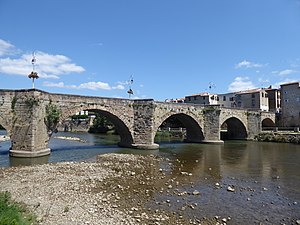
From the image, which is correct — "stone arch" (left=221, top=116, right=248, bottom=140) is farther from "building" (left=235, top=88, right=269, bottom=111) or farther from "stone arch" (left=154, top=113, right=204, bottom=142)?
"building" (left=235, top=88, right=269, bottom=111)

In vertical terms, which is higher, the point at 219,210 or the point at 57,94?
the point at 57,94

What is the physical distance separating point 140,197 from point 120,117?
18.3 meters

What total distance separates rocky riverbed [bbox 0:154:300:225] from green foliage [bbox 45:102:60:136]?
7574 mm

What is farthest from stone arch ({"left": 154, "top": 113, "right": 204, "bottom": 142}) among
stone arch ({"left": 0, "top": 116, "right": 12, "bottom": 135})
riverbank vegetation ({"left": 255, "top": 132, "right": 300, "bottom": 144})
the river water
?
stone arch ({"left": 0, "top": 116, "right": 12, "bottom": 135})

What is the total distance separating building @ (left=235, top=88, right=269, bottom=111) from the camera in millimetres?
66688

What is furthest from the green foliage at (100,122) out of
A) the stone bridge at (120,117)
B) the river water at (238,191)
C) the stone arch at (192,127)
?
the river water at (238,191)

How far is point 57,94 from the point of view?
24016 mm

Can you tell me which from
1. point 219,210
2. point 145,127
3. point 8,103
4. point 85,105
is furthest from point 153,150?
point 219,210

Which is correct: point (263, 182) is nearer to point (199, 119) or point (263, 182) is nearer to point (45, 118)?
point (45, 118)

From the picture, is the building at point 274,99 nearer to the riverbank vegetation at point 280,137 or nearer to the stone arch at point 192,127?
the riverbank vegetation at point 280,137

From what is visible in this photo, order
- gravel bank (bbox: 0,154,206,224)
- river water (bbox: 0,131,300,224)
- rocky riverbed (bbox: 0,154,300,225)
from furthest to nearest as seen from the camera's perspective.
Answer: river water (bbox: 0,131,300,224)
rocky riverbed (bbox: 0,154,300,225)
gravel bank (bbox: 0,154,206,224)

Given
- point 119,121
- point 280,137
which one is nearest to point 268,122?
point 280,137

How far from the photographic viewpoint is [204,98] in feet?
252

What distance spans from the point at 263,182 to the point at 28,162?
53.5 feet
